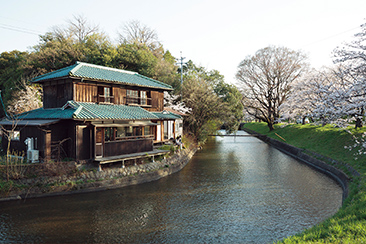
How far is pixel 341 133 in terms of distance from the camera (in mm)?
25891

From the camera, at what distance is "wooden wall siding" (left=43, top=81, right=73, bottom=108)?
18.5 m

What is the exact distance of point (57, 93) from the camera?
19250 millimetres

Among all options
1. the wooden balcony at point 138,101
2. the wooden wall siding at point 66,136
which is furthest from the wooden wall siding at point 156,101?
the wooden wall siding at point 66,136

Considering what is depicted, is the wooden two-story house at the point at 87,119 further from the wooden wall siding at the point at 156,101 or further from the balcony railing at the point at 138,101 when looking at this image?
the wooden wall siding at the point at 156,101

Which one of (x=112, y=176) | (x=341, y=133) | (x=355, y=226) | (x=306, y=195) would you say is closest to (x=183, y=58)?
(x=341, y=133)

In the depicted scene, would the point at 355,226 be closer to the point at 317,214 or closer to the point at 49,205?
the point at 317,214

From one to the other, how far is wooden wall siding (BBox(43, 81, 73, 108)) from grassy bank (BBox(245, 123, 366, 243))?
17.1 metres

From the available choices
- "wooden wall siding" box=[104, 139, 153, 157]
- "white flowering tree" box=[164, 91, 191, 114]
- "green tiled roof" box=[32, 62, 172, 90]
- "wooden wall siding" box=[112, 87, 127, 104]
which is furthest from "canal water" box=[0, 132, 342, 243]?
"white flowering tree" box=[164, 91, 191, 114]

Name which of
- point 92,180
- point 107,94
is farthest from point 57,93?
point 92,180

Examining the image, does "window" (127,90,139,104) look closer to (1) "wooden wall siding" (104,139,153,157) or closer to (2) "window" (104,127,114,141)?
(1) "wooden wall siding" (104,139,153,157)

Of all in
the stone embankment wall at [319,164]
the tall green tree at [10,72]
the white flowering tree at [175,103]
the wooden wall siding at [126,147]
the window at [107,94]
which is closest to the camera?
the stone embankment wall at [319,164]

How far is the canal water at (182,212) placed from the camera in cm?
994

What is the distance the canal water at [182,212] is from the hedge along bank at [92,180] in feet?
1.92

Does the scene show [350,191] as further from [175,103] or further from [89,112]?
[175,103]
